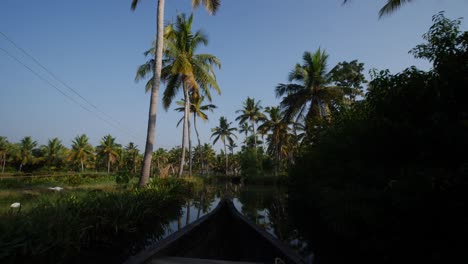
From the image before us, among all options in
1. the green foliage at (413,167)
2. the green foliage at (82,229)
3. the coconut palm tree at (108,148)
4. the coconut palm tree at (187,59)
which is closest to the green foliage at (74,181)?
the coconut palm tree at (187,59)

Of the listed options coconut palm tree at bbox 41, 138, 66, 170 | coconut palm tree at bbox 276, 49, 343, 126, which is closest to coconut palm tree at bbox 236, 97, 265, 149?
coconut palm tree at bbox 276, 49, 343, 126

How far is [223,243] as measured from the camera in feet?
18.5

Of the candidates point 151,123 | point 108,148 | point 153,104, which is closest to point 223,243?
point 151,123

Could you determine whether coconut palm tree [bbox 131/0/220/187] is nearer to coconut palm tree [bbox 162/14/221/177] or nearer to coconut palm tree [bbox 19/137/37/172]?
coconut palm tree [bbox 162/14/221/177]

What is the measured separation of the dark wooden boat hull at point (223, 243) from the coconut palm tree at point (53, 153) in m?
52.7

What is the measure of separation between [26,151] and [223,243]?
57201 mm

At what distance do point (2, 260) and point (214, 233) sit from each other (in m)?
3.81

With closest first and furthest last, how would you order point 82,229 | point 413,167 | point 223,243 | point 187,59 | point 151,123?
1. point 413,167
2. point 82,229
3. point 223,243
4. point 151,123
5. point 187,59

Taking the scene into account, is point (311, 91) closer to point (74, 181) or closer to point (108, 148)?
point (74, 181)

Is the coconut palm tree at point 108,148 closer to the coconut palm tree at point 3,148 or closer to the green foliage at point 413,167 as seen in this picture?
the coconut palm tree at point 3,148

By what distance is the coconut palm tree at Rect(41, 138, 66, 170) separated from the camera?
1801 inches

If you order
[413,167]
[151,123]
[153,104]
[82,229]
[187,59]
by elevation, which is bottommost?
[82,229]

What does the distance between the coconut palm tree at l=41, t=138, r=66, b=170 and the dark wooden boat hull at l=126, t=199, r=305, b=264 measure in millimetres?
52731

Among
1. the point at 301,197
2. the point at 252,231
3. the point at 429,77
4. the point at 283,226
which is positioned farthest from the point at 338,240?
the point at 429,77
